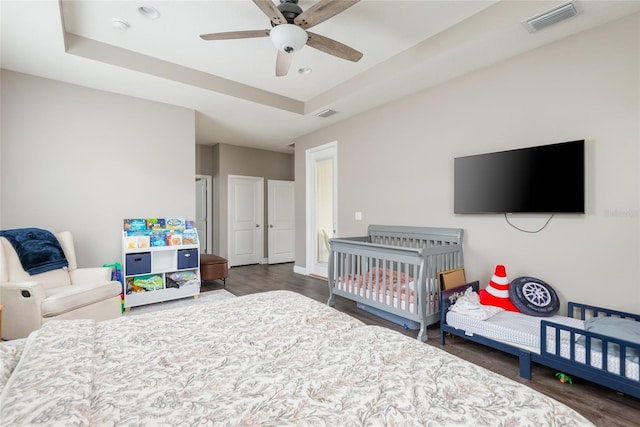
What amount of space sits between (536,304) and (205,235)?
6.09 metres

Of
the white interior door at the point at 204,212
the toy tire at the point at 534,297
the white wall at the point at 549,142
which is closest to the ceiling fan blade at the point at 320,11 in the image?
the white wall at the point at 549,142

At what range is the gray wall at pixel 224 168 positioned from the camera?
20.6 feet

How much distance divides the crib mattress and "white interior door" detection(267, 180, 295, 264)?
188 inches

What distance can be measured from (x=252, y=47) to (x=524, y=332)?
3.42m

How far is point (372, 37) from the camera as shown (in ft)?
9.26

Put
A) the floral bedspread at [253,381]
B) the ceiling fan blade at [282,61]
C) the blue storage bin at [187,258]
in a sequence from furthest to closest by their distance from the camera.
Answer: the blue storage bin at [187,258] → the ceiling fan blade at [282,61] → the floral bedspread at [253,381]

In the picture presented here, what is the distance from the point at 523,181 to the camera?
2693 millimetres

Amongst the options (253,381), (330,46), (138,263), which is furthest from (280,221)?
(253,381)

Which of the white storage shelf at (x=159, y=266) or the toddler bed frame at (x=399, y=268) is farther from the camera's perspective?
the white storage shelf at (x=159, y=266)

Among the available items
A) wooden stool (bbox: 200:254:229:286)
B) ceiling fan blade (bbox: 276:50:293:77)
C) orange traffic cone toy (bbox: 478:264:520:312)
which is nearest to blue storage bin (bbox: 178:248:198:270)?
wooden stool (bbox: 200:254:229:286)

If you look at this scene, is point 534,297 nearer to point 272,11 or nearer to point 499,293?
point 499,293

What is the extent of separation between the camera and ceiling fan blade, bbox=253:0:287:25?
188 cm

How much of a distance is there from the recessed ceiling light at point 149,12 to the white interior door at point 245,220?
3981mm

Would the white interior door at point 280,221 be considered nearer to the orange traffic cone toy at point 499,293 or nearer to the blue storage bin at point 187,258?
the blue storage bin at point 187,258
